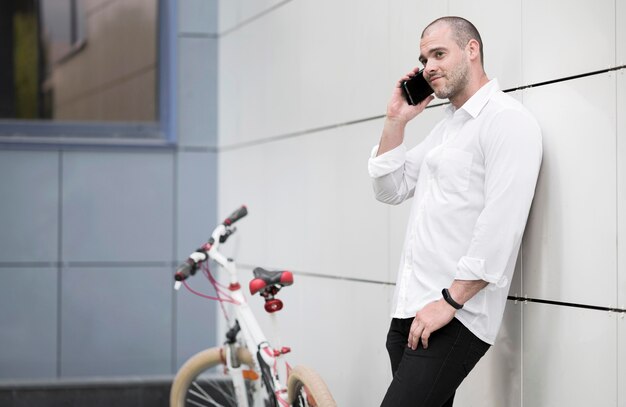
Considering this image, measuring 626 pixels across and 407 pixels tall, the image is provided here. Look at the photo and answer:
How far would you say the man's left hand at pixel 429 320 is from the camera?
3811mm

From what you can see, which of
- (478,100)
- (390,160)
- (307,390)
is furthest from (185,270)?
(478,100)

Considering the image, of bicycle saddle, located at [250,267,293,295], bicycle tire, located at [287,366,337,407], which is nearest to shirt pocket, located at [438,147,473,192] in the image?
bicycle tire, located at [287,366,337,407]

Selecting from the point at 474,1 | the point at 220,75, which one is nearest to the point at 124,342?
the point at 220,75

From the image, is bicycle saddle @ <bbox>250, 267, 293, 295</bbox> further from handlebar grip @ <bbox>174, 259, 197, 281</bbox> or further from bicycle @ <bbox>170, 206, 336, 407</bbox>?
handlebar grip @ <bbox>174, 259, 197, 281</bbox>

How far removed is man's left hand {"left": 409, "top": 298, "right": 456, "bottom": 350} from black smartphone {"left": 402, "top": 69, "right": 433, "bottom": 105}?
36.6 inches

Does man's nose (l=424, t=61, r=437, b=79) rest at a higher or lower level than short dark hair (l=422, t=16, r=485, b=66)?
lower

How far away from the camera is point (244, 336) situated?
5785mm

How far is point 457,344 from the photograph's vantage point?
12.7 feet

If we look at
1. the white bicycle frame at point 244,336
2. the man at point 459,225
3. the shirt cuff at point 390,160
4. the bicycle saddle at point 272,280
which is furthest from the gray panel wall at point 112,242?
the man at point 459,225

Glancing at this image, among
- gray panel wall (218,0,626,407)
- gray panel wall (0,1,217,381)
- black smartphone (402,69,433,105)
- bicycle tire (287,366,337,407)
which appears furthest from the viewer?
gray panel wall (0,1,217,381)

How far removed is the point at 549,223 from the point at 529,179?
0.27m

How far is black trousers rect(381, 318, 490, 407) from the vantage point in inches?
152

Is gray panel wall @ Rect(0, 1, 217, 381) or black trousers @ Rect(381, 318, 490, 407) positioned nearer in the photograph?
black trousers @ Rect(381, 318, 490, 407)

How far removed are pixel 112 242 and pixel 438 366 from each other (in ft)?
15.9
